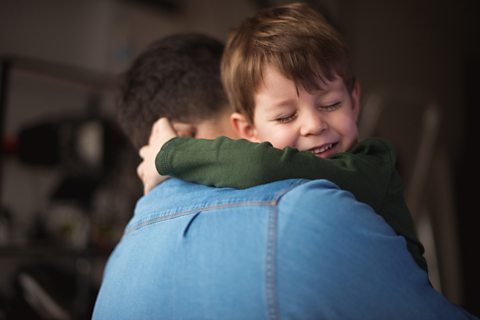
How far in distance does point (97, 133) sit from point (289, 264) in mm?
1835

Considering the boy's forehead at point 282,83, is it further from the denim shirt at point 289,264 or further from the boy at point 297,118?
the denim shirt at point 289,264

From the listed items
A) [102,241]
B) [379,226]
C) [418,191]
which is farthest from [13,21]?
[379,226]

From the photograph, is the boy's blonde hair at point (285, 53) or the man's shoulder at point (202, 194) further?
the boy's blonde hair at point (285, 53)

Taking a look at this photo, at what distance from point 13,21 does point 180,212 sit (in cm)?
267

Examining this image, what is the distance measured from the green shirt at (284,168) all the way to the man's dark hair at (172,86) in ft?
0.74

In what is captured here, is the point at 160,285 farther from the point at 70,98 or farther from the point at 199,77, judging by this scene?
the point at 70,98

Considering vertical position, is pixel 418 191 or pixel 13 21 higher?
pixel 13 21

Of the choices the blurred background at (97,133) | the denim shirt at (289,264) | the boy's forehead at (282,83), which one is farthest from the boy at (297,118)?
the blurred background at (97,133)

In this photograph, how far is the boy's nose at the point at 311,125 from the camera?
1.04 m

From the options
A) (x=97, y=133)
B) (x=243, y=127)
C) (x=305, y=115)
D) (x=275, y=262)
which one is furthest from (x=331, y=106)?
(x=97, y=133)

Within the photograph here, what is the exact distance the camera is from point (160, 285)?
0.84 meters

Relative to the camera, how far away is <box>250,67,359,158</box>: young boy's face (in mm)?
1054

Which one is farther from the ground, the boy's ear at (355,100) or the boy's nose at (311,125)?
the boy's ear at (355,100)

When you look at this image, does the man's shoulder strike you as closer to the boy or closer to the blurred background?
the boy
